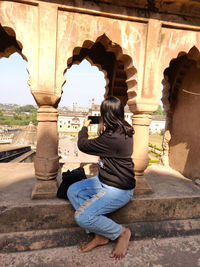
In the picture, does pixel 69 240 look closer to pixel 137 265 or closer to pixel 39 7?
pixel 137 265

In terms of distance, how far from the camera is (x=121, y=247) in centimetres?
173

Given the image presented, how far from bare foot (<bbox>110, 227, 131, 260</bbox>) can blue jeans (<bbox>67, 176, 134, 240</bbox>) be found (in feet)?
0.21

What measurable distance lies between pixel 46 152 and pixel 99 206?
922 millimetres

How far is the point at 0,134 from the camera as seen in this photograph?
2461 centimetres

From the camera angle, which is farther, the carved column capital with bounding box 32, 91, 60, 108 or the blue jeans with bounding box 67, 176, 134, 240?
the carved column capital with bounding box 32, 91, 60, 108

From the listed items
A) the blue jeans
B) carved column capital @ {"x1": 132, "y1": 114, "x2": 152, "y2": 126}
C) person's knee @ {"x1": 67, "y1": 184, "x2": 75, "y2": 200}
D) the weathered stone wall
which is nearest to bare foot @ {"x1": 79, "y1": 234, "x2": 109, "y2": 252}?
the blue jeans

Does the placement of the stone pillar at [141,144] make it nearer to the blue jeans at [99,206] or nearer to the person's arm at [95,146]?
the blue jeans at [99,206]

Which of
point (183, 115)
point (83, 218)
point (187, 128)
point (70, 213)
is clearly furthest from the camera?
point (183, 115)

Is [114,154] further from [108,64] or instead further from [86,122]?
[108,64]

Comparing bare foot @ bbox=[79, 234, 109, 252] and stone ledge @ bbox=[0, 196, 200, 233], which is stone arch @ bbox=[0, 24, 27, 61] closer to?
stone ledge @ bbox=[0, 196, 200, 233]

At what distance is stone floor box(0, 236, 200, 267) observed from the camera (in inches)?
64.4

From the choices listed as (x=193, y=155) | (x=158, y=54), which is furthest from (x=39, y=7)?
(x=193, y=155)

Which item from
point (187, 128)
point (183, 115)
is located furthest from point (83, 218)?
point (183, 115)

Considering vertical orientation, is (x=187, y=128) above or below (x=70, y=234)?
above
